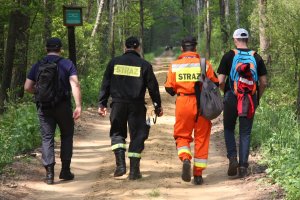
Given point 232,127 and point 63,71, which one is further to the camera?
point 232,127

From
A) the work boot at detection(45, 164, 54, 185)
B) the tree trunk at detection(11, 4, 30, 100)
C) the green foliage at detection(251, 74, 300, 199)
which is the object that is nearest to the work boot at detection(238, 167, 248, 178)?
the green foliage at detection(251, 74, 300, 199)

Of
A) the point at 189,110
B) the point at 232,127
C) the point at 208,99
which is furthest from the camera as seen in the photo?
the point at 232,127

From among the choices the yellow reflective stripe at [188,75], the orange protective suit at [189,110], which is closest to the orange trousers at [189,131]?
the orange protective suit at [189,110]

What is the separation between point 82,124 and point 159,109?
6.40 m

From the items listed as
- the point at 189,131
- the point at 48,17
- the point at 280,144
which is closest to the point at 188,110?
the point at 189,131

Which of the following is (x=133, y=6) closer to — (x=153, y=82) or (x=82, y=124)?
(x=82, y=124)

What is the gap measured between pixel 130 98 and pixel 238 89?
66.3 inches

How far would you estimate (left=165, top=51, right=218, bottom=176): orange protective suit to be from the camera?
7.47 metres

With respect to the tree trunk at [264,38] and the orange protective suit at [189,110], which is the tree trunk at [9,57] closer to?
the tree trunk at [264,38]

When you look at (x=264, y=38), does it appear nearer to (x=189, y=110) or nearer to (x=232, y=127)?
(x=232, y=127)

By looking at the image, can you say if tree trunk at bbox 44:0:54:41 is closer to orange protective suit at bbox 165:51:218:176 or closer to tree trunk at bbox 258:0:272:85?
tree trunk at bbox 258:0:272:85

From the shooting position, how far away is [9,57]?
14.3 m

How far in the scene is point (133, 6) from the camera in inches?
1756

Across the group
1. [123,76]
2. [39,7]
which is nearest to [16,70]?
[39,7]
